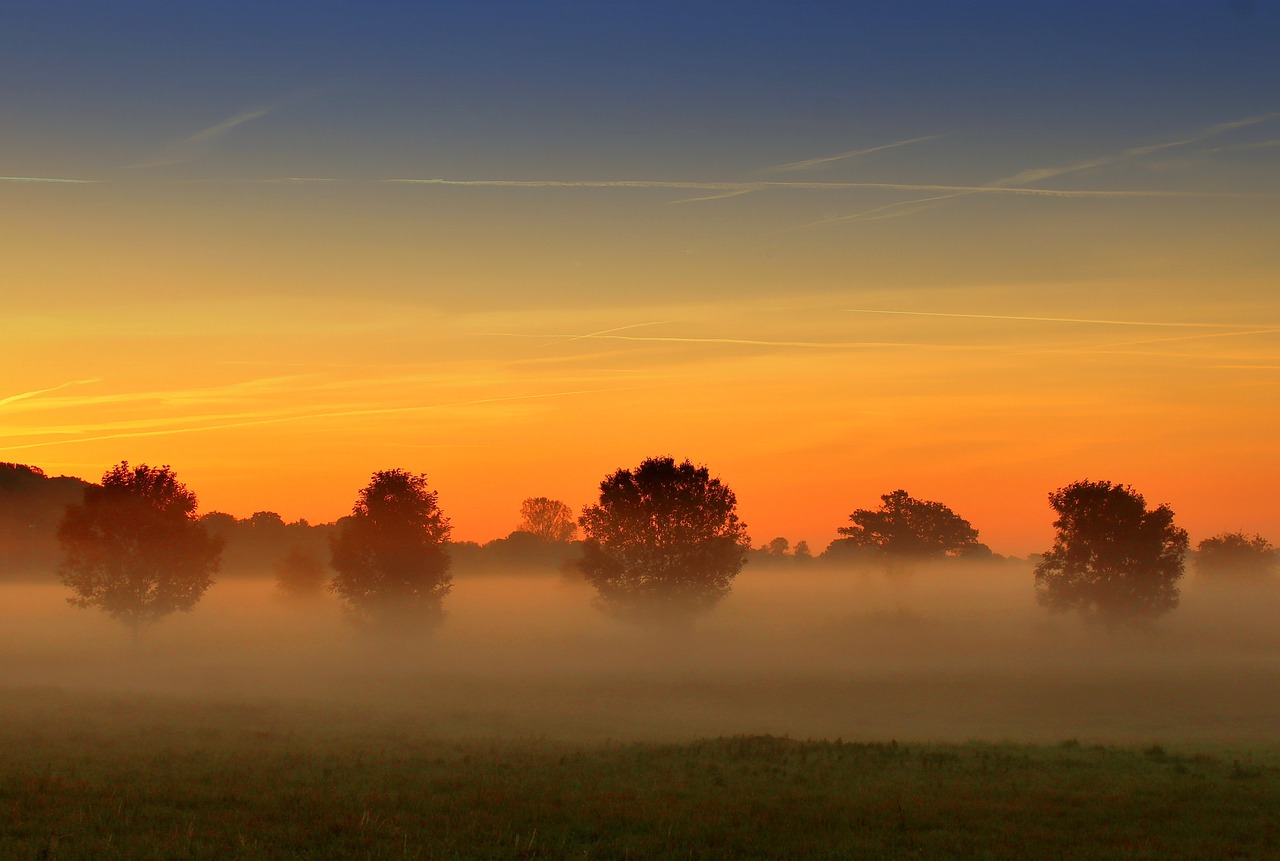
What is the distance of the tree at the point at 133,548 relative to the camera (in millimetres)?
67062

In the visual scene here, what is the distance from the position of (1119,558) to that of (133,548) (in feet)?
231

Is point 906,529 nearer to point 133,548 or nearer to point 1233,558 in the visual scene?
point 1233,558

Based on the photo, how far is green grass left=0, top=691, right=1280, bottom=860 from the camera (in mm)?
16906

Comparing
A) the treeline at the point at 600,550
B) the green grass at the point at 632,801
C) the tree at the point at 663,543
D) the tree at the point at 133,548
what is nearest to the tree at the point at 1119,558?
the treeline at the point at 600,550

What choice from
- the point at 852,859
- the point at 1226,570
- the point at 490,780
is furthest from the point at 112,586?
the point at 1226,570

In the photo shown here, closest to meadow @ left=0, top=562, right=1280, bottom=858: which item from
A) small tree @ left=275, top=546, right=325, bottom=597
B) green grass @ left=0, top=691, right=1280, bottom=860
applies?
green grass @ left=0, top=691, right=1280, bottom=860

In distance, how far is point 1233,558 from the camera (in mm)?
135125

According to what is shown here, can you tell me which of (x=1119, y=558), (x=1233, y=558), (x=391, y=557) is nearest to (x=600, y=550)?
(x=391, y=557)

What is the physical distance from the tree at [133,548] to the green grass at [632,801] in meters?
36.2

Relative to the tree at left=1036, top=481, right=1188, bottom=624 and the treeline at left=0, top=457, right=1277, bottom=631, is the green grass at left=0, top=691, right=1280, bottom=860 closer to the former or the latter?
the treeline at left=0, top=457, right=1277, bottom=631

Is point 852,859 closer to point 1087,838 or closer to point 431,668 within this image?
point 1087,838

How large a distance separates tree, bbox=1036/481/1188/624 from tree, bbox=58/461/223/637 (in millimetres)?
63908

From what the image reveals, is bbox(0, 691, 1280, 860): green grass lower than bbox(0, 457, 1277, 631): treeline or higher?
lower

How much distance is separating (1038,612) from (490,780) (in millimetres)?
89799
